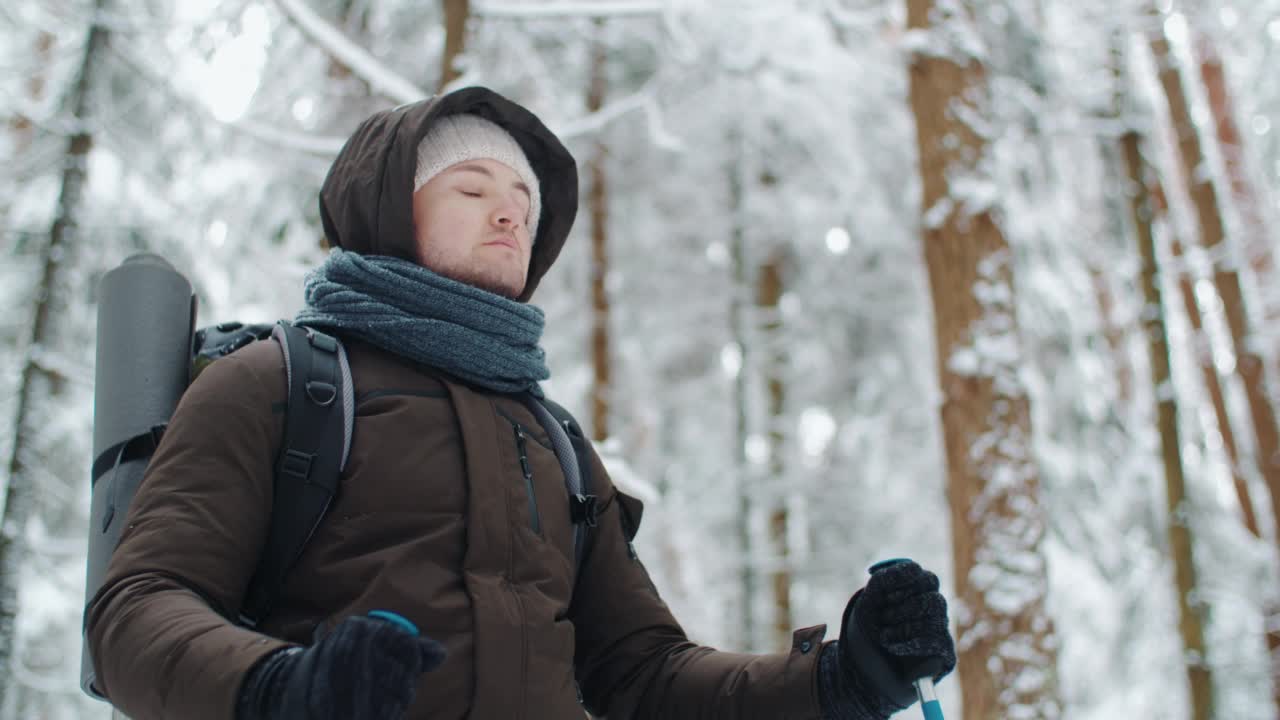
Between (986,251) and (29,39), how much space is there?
8045 mm

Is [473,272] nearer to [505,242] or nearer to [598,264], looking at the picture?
[505,242]

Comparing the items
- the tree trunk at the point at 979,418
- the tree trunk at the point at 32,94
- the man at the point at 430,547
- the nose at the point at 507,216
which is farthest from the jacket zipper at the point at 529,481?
the tree trunk at the point at 32,94

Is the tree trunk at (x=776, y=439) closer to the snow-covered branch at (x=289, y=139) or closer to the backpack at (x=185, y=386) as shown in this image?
the snow-covered branch at (x=289, y=139)

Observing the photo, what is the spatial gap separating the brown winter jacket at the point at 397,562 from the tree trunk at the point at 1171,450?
7.50 metres

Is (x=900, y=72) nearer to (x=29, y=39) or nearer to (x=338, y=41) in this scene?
(x=338, y=41)

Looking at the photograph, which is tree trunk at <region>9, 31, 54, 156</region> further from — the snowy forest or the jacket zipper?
the jacket zipper

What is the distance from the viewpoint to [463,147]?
2188 millimetres

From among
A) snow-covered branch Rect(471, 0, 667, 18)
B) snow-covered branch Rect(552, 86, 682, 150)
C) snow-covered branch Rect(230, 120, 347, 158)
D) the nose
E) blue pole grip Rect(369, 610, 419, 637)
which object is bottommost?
blue pole grip Rect(369, 610, 419, 637)

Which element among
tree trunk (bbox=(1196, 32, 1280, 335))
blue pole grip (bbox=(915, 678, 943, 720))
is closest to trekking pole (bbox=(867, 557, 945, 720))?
blue pole grip (bbox=(915, 678, 943, 720))

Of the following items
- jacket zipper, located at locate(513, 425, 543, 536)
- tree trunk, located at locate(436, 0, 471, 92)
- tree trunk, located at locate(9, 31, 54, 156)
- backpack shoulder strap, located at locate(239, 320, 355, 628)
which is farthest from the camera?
tree trunk, located at locate(9, 31, 54, 156)

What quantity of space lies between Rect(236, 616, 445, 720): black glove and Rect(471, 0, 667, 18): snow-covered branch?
4.22 metres

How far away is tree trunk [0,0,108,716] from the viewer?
18.5 feet

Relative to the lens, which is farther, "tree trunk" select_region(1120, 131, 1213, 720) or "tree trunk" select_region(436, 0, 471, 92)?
"tree trunk" select_region(1120, 131, 1213, 720)

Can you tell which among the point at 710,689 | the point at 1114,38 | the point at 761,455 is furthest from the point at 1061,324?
the point at 710,689
